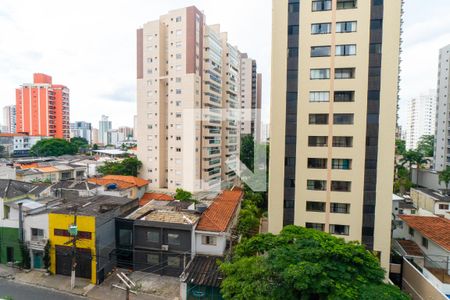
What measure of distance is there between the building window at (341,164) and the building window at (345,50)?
7553 mm

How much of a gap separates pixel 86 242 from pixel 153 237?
4.42 m

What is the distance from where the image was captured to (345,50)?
17.7 meters

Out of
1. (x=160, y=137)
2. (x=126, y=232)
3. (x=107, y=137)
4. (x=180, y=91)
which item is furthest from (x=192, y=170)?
(x=107, y=137)

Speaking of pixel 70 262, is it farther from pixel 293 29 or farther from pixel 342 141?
pixel 293 29

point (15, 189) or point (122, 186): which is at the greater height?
point (15, 189)

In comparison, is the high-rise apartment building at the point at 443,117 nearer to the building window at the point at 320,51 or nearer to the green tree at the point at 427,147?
the green tree at the point at 427,147

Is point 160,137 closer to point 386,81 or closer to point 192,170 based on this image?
point 192,170

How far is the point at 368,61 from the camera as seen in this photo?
17328 millimetres

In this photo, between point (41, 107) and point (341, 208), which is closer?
point (341, 208)

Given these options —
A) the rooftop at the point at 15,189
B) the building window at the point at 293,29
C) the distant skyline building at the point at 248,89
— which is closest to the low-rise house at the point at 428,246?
the building window at the point at 293,29

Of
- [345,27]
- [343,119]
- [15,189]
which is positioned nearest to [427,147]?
[343,119]

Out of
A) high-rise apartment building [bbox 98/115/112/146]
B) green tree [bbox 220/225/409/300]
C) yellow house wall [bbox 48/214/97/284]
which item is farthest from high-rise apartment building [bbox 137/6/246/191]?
high-rise apartment building [bbox 98/115/112/146]

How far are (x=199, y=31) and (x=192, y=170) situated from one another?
74.3 feet

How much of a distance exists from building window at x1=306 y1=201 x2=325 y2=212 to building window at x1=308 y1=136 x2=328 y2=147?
14.0 feet
